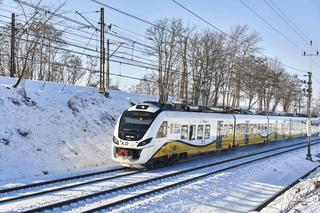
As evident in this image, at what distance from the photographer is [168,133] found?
59.3 feet

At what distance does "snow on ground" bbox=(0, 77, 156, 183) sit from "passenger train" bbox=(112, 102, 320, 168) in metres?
2.50

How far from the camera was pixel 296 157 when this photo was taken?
1033 inches

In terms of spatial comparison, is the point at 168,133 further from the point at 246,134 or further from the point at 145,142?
the point at 246,134

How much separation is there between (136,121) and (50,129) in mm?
4734

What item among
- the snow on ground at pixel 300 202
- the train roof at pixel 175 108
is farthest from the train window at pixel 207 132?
the snow on ground at pixel 300 202

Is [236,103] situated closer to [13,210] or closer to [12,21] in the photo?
[12,21]

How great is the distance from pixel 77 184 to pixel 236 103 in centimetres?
3950

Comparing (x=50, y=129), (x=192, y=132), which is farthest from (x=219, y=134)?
(x=50, y=129)

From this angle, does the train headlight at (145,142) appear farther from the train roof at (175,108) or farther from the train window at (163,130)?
the train roof at (175,108)

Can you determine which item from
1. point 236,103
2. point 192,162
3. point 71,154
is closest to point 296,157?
point 192,162

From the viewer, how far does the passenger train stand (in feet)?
54.4

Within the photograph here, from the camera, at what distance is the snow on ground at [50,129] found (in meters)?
15.8

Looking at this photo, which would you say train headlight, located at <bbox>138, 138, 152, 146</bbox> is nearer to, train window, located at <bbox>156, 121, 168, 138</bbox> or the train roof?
train window, located at <bbox>156, 121, 168, 138</bbox>

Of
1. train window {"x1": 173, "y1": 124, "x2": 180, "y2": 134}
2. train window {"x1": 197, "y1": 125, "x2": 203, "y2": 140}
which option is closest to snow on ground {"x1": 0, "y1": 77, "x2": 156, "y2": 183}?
train window {"x1": 173, "y1": 124, "x2": 180, "y2": 134}
